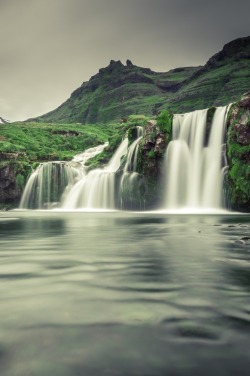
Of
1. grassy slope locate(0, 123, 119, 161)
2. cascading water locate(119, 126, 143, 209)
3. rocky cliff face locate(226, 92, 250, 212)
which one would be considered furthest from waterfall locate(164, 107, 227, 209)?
grassy slope locate(0, 123, 119, 161)

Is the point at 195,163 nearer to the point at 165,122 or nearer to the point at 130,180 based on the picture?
the point at 165,122

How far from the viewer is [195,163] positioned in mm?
37688

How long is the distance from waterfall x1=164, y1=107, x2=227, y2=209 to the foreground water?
1097 inches

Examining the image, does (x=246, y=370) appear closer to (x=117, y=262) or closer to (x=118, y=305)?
(x=118, y=305)

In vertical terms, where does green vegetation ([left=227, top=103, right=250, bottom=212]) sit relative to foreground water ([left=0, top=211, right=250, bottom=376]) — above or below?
above

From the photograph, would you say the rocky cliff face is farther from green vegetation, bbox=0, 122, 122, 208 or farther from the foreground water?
green vegetation, bbox=0, 122, 122, 208

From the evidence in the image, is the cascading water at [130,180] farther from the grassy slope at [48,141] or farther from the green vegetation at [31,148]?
the grassy slope at [48,141]

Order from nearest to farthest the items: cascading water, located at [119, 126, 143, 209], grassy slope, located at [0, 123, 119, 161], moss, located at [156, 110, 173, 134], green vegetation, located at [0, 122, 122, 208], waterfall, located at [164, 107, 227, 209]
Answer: waterfall, located at [164, 107, 227, 209]
moss, located at [156, 110, 173, 134]
cascading water, located at [119, 126, 143, 209]
green vegetation, located at [0, 122, 122, 208]
grassy slope, located at [0, 123, 119, 161]

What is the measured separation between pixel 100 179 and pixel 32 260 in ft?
123

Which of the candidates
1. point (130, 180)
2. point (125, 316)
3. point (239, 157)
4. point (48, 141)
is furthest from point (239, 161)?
point (48, 141)

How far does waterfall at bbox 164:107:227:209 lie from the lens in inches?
1403

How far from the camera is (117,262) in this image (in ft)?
26.8

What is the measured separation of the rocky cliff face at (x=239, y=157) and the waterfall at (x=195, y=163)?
1664mm

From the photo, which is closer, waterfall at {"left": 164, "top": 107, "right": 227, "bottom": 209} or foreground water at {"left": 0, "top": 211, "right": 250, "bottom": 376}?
foreground water at {"left": 0, "top": 211, "right": 250, "bottom": 376}
